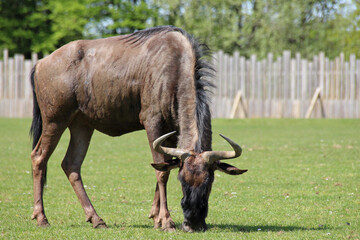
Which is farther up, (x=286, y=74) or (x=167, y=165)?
(x=286, y=74)

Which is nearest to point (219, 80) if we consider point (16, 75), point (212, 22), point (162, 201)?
point (16, 75)

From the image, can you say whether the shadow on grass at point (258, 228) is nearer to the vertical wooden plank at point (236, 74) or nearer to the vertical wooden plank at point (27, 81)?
the vertical wooden plank at point (236, 74)

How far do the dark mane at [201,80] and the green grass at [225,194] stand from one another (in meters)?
1.22

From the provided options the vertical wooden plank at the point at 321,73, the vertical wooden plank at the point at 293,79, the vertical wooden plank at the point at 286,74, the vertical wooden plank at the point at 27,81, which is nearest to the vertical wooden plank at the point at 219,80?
the vertical wooden plank at the point at 286,74

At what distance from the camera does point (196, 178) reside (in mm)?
7285

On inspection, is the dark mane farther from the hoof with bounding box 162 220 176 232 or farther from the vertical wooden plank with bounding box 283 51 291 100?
the vertical wooden plank with bounding box 283 51 291 100

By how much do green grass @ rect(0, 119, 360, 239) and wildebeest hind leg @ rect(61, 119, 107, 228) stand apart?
393 mm

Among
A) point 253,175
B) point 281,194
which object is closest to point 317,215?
point 281,194

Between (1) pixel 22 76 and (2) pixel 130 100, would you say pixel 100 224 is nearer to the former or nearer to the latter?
(2) pixel 130 100

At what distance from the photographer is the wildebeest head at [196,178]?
722 centimetres

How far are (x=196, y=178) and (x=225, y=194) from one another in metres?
3.70

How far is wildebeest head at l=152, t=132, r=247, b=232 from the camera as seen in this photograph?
722 centimetres

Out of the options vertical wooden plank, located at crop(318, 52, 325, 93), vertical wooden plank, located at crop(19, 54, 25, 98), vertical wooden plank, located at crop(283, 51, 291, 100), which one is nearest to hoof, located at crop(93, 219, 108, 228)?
vertical wooden plank, located at crop(283, 51, 291, 100)

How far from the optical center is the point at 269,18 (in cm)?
4531
